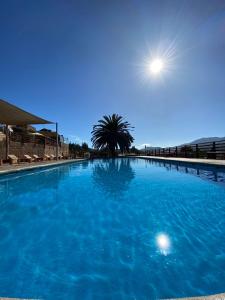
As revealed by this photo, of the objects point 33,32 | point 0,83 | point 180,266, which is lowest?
point 180,266

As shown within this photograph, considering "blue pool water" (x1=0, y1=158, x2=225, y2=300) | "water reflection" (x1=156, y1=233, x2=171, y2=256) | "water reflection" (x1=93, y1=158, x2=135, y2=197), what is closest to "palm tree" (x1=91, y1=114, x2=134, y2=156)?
"water reflection" (x1=93, y1=158, x2=135, y2=197)

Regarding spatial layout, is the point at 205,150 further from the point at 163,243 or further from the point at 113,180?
the point at 163,243

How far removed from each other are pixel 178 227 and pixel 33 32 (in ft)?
33.0

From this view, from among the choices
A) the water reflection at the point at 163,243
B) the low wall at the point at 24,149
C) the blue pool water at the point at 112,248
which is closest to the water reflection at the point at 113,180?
the blue pool water at the point at 112,248

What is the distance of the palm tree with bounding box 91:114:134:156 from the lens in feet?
109

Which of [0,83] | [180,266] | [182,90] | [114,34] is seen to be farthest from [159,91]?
[180,266]

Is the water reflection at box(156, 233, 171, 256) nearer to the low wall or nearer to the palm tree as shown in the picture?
the low wall

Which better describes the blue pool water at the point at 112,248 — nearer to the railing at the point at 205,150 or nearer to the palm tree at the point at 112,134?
the railing at the point at 205,150

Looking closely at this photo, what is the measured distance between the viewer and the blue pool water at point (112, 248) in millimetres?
1903

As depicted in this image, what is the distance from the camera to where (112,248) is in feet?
8.67

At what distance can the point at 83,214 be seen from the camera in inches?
160

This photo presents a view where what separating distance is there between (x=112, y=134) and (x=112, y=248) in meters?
30.8

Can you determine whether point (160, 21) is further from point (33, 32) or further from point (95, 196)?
point (95, 196)

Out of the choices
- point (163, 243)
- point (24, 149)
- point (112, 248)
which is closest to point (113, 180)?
point (163, 243)
